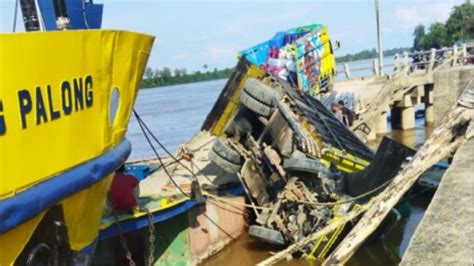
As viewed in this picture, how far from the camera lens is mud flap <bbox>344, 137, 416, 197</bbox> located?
878cm

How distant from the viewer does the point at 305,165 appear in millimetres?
9109

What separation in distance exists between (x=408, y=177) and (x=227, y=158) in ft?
16.8

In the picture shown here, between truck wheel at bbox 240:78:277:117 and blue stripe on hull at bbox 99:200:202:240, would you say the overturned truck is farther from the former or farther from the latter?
blue stripe on hull at bbox 99:200:202:240

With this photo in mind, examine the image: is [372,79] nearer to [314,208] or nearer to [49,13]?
[314,208]

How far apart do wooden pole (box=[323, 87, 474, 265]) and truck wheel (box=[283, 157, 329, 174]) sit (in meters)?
3.39

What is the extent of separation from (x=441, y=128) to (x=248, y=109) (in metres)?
4.68

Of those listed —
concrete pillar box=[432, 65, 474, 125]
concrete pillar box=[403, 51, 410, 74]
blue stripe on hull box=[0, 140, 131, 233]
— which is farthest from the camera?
concrete pillar box=[403, 51, 410, 74]

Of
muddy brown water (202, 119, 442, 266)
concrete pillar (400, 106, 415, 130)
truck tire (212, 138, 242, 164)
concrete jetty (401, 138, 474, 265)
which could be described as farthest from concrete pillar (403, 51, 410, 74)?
concrete jetty (401, 138, 474, 265)

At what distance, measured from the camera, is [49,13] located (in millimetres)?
5844

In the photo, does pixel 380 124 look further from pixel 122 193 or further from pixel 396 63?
pixel 122 193

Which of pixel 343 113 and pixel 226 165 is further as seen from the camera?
pixel 343 113

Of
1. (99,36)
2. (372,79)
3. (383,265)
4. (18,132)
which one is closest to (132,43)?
(99,36)

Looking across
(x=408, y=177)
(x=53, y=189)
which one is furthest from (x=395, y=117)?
(x=53, y=189)

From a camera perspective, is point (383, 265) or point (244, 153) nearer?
point (383, 265)
